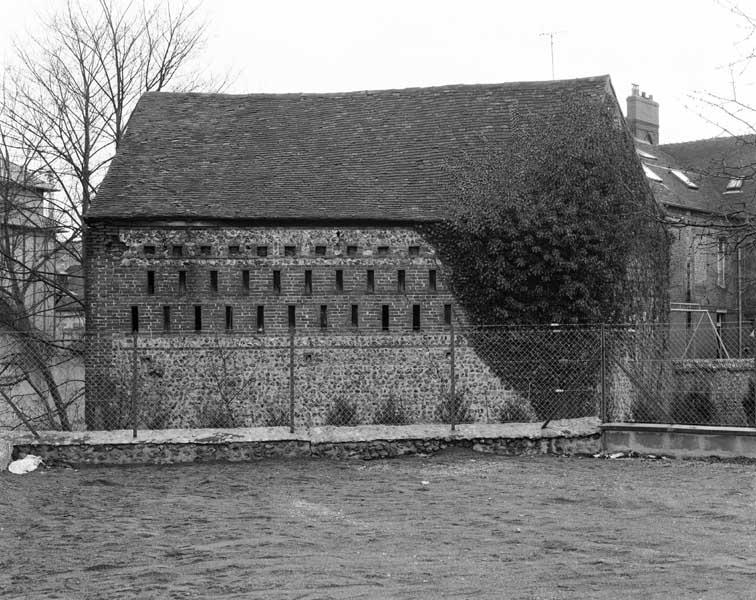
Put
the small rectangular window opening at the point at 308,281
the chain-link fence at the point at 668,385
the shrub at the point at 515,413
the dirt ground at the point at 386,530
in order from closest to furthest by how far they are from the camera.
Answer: the dirt ground at the point at 386,530
the chain-link fence at the point at 668,385
the shrub at the point at 515,413
the small rectangular window opening at the point at 308,281

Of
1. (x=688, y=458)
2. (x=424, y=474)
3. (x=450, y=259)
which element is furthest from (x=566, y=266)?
(x=424, y=474)

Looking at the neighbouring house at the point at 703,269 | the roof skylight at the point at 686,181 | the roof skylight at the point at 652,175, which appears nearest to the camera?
the neighbouring house at the point at 703,269

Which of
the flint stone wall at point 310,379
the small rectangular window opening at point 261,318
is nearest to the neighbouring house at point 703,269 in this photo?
the flint stone wall at point 310,379

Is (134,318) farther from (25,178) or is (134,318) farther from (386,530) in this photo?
(386,530)

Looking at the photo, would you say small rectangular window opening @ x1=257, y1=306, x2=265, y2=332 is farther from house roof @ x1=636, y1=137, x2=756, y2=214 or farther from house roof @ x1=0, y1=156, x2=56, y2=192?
house roof @ x1=636, y1=137, x2=756, y2=214

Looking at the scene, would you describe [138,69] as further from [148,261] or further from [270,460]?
[270,460]

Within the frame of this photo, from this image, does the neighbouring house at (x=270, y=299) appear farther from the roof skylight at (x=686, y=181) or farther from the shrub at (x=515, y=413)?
the roof skylight at (x=686, y=181)

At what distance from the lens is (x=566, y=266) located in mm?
21516

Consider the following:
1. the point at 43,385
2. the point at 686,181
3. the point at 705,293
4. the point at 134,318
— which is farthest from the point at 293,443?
the point at 686,181

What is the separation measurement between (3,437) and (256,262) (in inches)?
377

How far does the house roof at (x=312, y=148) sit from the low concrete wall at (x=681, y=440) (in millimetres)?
9281

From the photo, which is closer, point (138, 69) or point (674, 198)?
point (138, 69)

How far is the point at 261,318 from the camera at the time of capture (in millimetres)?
22297

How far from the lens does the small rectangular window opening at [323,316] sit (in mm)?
22250
